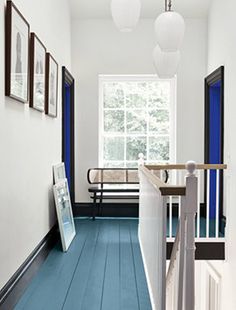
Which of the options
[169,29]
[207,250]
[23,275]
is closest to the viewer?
[169,29]

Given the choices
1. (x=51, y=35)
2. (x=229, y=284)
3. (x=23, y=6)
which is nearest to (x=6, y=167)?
(x=23, y=6)

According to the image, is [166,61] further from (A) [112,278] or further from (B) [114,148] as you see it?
(B) [114,148]

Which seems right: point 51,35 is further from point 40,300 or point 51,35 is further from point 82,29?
point 40,300

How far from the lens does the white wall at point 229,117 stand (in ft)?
14.2

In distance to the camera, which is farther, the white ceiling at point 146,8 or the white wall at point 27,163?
the white ceiling at point 146,8

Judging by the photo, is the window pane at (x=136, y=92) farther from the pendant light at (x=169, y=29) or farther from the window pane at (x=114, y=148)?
the pendant light at (x=169, y=29)

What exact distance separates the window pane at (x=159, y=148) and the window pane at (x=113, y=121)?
541mm

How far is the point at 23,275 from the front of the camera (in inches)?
128

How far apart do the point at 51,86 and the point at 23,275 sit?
2161 mm

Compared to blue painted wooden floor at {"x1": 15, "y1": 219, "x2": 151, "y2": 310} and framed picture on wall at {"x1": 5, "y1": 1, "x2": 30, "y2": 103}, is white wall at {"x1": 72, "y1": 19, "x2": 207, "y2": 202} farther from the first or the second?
framed picture on wall at {"x1": 5, "y1": 1, "x2": 30, "y2": 103}

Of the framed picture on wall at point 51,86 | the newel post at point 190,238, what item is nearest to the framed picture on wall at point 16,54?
the framed picture on wall at point 51,86

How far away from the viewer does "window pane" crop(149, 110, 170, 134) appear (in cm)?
659

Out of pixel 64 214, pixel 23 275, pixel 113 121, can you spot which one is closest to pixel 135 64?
pixel 113 121

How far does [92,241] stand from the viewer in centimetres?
494
